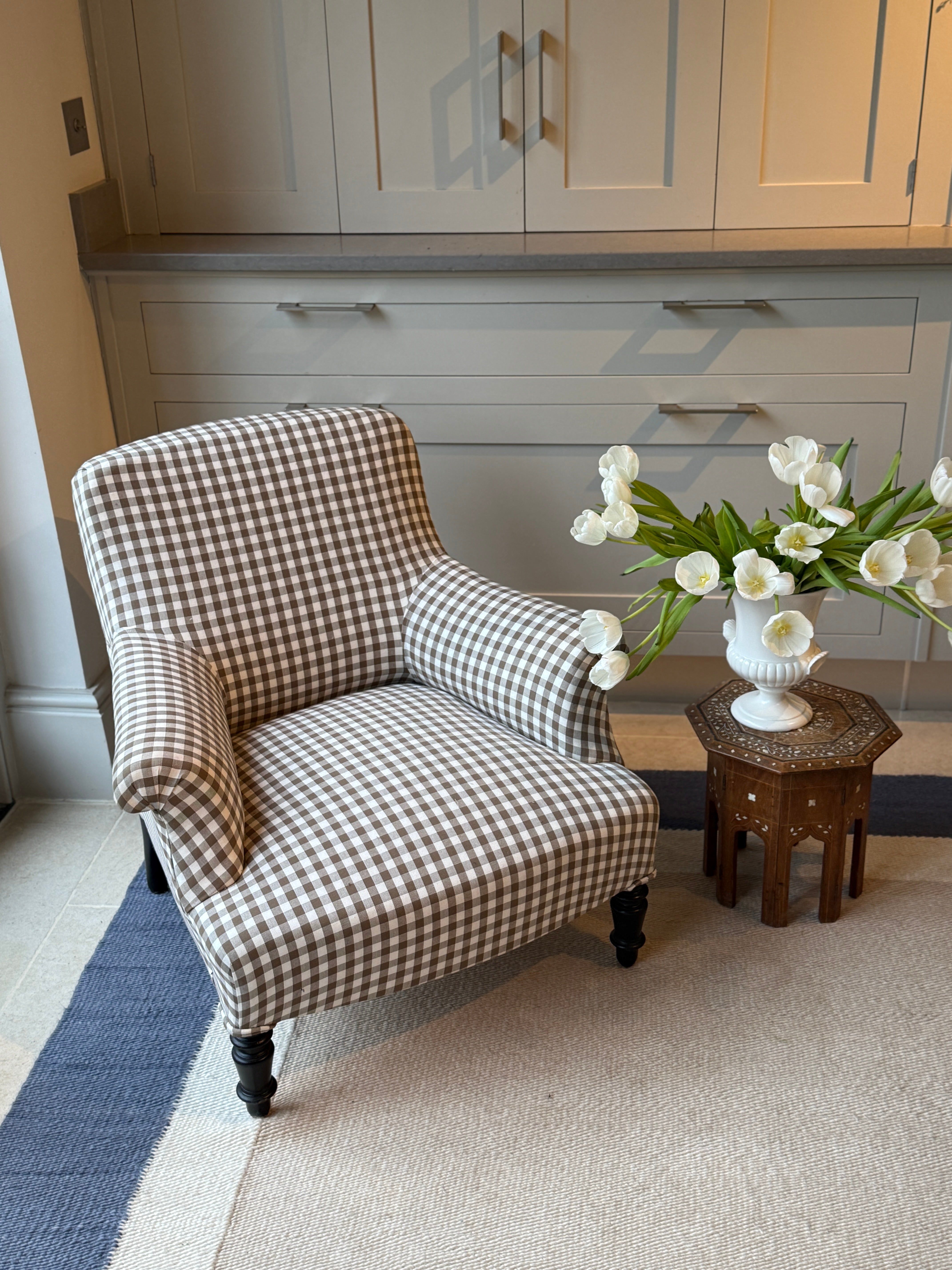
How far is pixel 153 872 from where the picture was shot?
82.5 inches

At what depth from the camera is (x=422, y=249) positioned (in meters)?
2.38

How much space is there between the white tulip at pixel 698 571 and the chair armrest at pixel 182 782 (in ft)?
2.36

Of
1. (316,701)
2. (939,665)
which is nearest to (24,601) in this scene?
(316,701)

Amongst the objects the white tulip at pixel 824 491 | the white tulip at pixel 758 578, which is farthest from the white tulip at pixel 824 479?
the white tulip at pixel 758 578

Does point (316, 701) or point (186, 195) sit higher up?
point (186, 195)

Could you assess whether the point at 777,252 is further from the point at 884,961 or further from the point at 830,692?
the point at 884,961

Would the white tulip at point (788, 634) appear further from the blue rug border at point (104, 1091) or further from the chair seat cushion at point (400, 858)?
the blue rug border at point (104, 1091)

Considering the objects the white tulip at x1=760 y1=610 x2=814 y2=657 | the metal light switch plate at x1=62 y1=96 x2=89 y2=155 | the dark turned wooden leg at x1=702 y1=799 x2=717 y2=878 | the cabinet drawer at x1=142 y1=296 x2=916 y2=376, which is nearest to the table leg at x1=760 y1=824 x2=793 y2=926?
the dark turned wooden leg at x1=702 y1=799 x2=717 y2=878

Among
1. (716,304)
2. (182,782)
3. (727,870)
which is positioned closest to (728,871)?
(727,870)

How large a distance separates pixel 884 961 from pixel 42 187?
2.09m

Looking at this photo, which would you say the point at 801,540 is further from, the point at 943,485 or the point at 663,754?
the point at 663,754

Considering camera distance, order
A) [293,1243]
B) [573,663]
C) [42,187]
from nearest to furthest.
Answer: [293,1243] → [573,663] → [42,187]

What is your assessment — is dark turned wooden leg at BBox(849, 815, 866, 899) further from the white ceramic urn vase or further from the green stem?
the green stem

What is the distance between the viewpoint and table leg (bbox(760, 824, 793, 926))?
190cm
